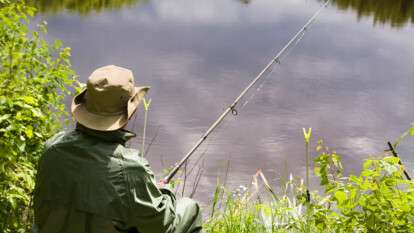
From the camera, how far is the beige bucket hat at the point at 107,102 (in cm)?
200

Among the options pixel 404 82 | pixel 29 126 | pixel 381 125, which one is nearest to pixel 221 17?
pixel 404 82

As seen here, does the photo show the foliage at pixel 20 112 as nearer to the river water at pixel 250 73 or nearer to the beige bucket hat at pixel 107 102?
the beige bucket hat at pixel 107 102

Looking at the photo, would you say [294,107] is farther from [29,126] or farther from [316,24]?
[29,126]

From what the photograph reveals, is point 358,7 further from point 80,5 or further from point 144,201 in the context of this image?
point 144,201

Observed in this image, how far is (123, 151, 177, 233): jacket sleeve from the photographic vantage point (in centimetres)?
197

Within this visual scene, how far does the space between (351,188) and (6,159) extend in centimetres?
114

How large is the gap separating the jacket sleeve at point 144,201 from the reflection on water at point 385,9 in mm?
7791

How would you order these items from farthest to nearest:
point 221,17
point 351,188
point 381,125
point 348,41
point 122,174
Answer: point 221,17 → point 348,41 → point 381,125 → point 351,188 → point 122,174

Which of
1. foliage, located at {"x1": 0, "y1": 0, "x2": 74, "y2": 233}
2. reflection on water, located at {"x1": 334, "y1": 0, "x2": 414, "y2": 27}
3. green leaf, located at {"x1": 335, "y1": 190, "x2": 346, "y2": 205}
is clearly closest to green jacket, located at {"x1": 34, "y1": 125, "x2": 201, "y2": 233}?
foliage, located at {"x1": 0, "y1": 0, "x2": 74, "y2": 233}

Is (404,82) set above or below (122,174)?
below

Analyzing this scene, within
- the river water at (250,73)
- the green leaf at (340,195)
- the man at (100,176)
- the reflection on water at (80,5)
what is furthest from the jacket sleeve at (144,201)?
the reflection on water at (80,5)

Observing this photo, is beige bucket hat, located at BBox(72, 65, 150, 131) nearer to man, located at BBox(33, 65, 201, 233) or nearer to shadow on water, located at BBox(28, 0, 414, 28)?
man, located at BBox(33, 65, 201, 233)

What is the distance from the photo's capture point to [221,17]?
862 cm

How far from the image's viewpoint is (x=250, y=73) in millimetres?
6570
